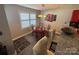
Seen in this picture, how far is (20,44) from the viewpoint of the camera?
110cm

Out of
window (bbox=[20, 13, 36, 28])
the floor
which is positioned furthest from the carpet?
window (bbox=[20, 13, 36, 28])

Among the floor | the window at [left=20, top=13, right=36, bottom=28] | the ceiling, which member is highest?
the ceiling

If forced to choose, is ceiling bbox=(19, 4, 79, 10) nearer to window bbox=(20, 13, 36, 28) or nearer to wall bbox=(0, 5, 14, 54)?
window bbox=(20, 13, 36, 28)

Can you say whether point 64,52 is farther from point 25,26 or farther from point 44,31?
point 25,26

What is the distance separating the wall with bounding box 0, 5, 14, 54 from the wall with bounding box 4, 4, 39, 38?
0.05m

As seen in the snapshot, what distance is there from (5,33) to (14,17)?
24cm

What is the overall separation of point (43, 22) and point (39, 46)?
34 cm

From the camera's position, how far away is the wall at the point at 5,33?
100 cm

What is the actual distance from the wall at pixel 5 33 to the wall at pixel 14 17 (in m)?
0.05

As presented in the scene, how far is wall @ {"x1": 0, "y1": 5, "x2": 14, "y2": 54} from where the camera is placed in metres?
1.00

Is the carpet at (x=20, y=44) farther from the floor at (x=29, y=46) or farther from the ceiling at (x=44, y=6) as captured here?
the ceiling at (x=44, y=6)

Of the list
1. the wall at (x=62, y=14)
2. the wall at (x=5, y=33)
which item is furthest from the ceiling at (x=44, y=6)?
the wall at (x=5, y=33)

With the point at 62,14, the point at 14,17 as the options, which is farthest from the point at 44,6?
the point at 14,17

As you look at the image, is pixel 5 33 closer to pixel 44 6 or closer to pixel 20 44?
pixel 20 44
